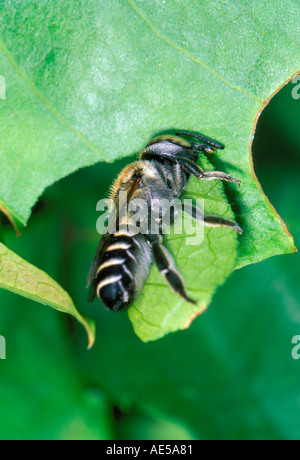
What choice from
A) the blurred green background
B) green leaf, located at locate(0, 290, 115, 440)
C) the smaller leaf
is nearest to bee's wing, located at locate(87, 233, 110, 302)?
the smaller leaf

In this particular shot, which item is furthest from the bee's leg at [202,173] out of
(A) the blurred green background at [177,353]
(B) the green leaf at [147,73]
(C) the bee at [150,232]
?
(A) the blurred green background at [177,353]

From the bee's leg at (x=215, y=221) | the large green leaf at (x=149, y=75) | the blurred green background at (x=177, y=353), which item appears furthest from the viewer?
the blurred green background at (x=177, y=353)

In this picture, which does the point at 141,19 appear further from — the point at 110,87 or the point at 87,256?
the point at 87,256

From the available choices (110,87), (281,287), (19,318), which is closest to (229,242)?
(110,87)

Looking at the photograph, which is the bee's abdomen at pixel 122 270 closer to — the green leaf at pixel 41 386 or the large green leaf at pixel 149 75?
the large green leaf at pixel 149 75

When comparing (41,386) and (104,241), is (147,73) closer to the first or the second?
(104,241)

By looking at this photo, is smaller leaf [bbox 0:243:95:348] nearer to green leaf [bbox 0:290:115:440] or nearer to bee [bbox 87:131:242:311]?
bee [bbox 87:131:242:311]
